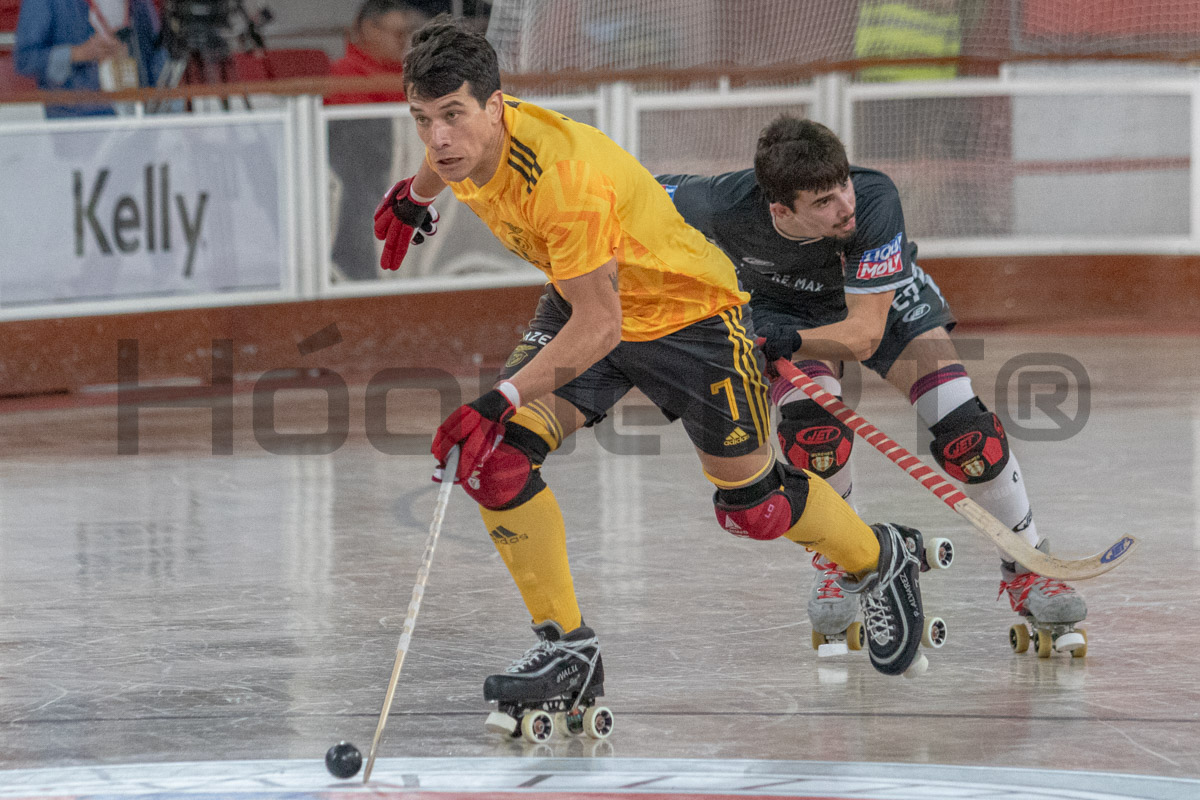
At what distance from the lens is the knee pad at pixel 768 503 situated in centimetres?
366

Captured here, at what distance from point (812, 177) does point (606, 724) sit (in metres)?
1.28

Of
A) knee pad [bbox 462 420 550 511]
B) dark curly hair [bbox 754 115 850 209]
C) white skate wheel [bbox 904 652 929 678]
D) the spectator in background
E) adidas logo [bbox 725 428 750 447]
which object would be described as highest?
the spectator in background

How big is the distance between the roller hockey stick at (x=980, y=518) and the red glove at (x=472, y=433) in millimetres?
971

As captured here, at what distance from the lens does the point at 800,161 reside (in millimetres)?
3801

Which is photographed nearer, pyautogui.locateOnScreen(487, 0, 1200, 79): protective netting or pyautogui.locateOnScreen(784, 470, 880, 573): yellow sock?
pyautogui.locateOnScreen(784, 470, 880, 573): yellow sock

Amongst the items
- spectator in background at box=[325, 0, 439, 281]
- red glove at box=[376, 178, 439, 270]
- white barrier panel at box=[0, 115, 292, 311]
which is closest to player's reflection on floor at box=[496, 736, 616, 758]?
red glove at box=[376, 178, 439, 270]

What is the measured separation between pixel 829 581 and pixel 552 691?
3.19ft

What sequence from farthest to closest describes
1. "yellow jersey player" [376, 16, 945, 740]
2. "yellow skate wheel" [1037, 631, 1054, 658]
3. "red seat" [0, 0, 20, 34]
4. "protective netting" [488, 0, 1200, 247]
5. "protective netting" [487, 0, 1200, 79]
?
"protective netting" [487, 0, 1200, 79]
"protective netting" [488, 0, 1200, 247]
"red seat" [0, 0, 20, 34]
"yellow skate wheel" [1037, 631, 1054, 658]
"yellow jersey player" [376, 16, 945, 740]

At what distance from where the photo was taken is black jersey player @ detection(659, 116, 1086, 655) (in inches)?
153

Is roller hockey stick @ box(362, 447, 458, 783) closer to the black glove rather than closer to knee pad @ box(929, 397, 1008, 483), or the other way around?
the black glove

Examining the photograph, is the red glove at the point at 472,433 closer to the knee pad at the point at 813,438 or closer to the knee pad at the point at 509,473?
the knee pad at the point at 509,473

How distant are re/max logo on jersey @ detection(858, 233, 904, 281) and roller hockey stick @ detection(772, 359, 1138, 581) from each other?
0.29 m

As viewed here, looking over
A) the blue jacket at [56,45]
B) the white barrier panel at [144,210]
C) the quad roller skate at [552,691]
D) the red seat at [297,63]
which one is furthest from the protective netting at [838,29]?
the quad roller skate at [552,691]

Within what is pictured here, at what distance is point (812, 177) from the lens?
150 inches
